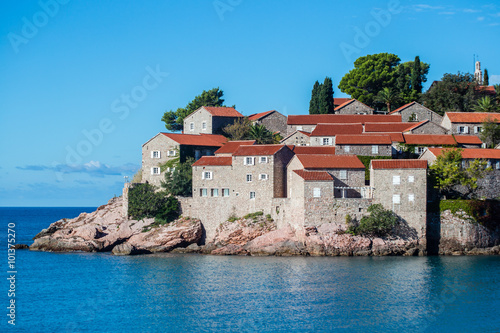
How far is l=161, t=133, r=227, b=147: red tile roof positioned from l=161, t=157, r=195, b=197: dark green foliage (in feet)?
9.84

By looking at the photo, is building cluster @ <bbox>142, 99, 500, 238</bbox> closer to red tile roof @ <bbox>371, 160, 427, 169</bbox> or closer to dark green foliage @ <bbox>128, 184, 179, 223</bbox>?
red tile roof @ <bbox>371, 160, 427, 169</bbox>

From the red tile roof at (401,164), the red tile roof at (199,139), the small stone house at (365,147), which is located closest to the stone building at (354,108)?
the red tile roof at (199,139)

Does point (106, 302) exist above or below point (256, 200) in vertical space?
below

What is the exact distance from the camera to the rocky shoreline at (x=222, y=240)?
5666cm

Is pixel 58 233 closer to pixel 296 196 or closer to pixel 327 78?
pixel 296 196

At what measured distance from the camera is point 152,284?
46.9 meters

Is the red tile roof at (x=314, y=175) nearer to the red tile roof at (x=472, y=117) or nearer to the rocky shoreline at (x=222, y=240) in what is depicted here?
the rocky shoreline at (x=222, y=240)

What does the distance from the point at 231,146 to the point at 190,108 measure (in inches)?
935

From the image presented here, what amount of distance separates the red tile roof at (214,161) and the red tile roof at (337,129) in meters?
12.3

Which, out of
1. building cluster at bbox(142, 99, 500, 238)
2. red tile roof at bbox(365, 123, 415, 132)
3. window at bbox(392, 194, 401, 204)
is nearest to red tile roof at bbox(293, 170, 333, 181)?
building cluster at bbox(142, 99, 500, 238)

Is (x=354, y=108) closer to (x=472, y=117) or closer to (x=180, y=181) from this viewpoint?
(x=472, y=117)

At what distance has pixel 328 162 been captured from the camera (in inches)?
2394

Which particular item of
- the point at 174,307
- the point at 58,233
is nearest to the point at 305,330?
the point at 174,307

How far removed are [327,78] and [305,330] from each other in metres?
58.7
